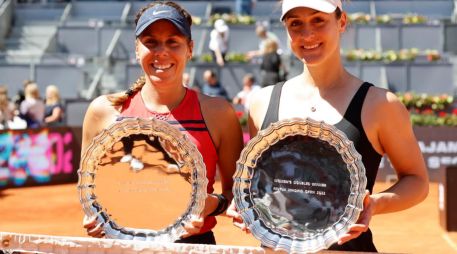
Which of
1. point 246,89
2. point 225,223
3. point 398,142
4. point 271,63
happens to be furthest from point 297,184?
point 246,89

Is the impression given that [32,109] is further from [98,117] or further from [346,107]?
[346,107]

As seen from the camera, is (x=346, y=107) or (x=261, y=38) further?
(x=261, y=38)

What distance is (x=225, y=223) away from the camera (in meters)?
8.98

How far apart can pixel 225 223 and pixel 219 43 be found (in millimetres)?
7610

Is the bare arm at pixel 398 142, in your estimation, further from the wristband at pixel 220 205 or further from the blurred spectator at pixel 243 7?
the blurred spectator at pixel 243 7

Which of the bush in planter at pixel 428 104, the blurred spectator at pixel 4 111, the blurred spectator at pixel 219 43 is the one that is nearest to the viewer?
the blurred spectator at pixel 4 111

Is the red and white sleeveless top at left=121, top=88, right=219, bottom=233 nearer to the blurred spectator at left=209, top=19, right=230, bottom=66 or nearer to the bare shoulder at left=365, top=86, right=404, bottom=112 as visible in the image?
the bare shoulder at left=365, top=86, right=404, bottom=112

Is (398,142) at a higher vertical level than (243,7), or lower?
higher

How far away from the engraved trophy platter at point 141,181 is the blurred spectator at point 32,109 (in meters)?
10.6

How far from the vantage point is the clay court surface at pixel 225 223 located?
7879 millimetres

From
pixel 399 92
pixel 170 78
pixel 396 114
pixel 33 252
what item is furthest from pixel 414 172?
pixel 399 92

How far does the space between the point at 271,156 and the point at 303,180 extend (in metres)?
0.12

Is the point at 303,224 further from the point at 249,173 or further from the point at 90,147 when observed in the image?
the point at 90,147

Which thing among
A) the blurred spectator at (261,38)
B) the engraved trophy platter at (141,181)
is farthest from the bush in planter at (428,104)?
the engraved trophy platter at (141,181)
